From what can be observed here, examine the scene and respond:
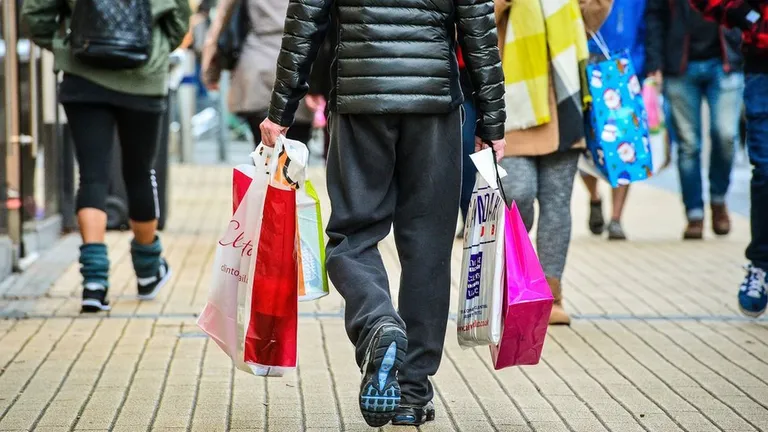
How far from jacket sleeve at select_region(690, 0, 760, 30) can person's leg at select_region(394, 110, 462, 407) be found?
229cm

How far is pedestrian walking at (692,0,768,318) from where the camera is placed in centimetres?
621

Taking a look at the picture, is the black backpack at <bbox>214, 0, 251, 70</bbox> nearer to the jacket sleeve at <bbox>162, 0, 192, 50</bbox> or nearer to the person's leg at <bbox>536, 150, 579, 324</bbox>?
the jacket sleeve at <bbox>162, 0, 192, 50</bbox>

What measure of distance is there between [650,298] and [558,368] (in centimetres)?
200

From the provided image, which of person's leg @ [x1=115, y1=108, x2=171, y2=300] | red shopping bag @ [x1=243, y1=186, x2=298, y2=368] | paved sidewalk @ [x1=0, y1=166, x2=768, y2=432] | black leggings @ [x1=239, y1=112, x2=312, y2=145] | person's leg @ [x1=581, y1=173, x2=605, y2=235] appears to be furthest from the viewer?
person's leg @ [x1=581, y1=173, x2=605, y2=235]

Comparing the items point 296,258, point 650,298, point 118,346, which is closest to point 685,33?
point 650,298

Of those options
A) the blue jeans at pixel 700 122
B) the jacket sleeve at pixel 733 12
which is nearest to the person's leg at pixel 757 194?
the jacket sleeve at pixel 733 12

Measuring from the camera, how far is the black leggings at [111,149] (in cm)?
638

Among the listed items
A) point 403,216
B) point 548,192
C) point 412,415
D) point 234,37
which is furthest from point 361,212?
point 234,37

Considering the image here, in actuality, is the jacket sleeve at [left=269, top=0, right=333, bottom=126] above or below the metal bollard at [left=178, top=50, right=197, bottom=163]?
above

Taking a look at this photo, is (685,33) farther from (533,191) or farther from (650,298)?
(533,191)

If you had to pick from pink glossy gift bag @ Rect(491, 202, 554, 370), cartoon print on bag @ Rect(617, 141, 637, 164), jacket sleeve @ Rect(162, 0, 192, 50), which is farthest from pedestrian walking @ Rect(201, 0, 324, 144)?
pink glossy gift bag @ Rect(491, 202, 554, 370)

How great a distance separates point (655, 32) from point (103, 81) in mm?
4317

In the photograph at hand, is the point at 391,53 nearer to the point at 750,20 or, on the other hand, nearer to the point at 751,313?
the point at 750,20

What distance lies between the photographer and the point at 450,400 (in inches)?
189
